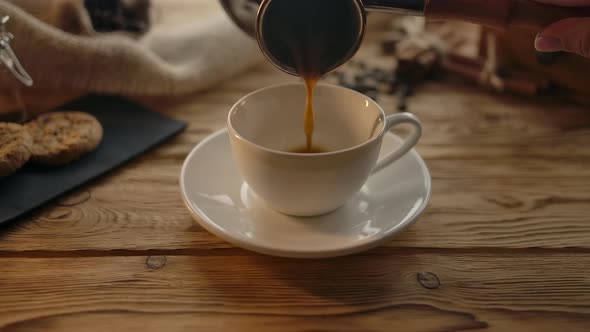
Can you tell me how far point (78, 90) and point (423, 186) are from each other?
2.37 ft

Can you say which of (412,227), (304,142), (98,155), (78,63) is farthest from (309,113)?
(78,63)

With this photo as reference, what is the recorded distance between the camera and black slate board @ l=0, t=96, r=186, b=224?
2.40 feet

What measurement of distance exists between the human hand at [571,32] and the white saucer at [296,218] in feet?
0.81

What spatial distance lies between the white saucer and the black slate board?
16 cm

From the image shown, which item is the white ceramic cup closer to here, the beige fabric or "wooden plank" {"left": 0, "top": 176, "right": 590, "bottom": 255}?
"wooden plank" {"left": 0, "top": 176, "right": 590, "bottom": 255}

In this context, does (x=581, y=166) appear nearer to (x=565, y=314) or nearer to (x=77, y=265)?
(x=565, y=314)

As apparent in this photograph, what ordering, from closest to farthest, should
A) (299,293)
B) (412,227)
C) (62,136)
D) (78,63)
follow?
(299,293) → (412,227) → (62,136) → (78,63)

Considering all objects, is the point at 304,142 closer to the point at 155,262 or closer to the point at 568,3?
the point at 155,262

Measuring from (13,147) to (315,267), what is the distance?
0.48m

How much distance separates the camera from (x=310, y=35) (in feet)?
2.45

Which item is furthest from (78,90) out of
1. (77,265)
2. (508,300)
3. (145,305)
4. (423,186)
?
(508,300)

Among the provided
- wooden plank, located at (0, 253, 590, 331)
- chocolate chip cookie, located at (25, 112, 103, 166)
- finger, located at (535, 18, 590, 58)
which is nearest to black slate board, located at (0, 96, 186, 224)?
chocolate chip cookie, located at (25, 112, 103, 166)

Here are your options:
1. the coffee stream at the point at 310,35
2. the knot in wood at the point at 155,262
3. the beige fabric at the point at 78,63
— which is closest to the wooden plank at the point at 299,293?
the knot in wood at the point at 155,262

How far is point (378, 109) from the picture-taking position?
2.35ft
